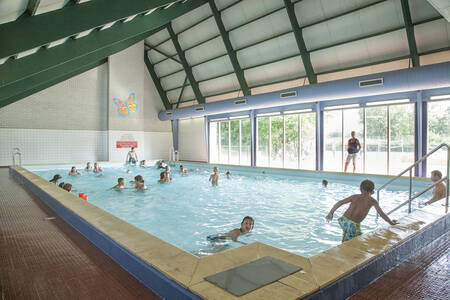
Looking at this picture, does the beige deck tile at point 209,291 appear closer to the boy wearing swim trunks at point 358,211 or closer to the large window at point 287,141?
the boy wearing swim trunks at point 358,211

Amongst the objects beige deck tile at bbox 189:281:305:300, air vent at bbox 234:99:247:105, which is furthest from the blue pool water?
air vent at bbox 234:99:247:105

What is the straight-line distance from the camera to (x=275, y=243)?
4.39 m

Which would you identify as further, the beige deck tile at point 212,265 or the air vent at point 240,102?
the air vent at point 240,102

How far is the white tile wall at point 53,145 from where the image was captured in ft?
44.5

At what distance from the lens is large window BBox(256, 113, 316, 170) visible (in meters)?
12.6

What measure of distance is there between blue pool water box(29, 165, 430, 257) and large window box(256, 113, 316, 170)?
8.43ft

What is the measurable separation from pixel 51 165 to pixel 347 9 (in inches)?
543

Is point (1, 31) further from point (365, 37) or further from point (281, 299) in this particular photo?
point (365, 37)

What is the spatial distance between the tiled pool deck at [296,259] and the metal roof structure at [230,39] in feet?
9.68

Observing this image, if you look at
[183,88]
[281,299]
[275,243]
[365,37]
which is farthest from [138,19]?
[183,88]

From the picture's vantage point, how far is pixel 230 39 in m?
13.1

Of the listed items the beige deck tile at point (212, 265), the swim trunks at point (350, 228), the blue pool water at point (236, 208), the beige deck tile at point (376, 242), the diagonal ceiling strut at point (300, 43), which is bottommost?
the blue pool water at point (236, 208)

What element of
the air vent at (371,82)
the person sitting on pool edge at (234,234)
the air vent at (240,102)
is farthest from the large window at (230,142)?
the person sitting on pool edge at (234,234)

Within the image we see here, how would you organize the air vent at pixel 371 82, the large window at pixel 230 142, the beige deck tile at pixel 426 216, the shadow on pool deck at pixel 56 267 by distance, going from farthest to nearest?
the large window at pixel 230 142, the air vent at pixel 371 82, the beige deck tile at pixel 426 216, the shadow on pool deck at pixel 56 267
